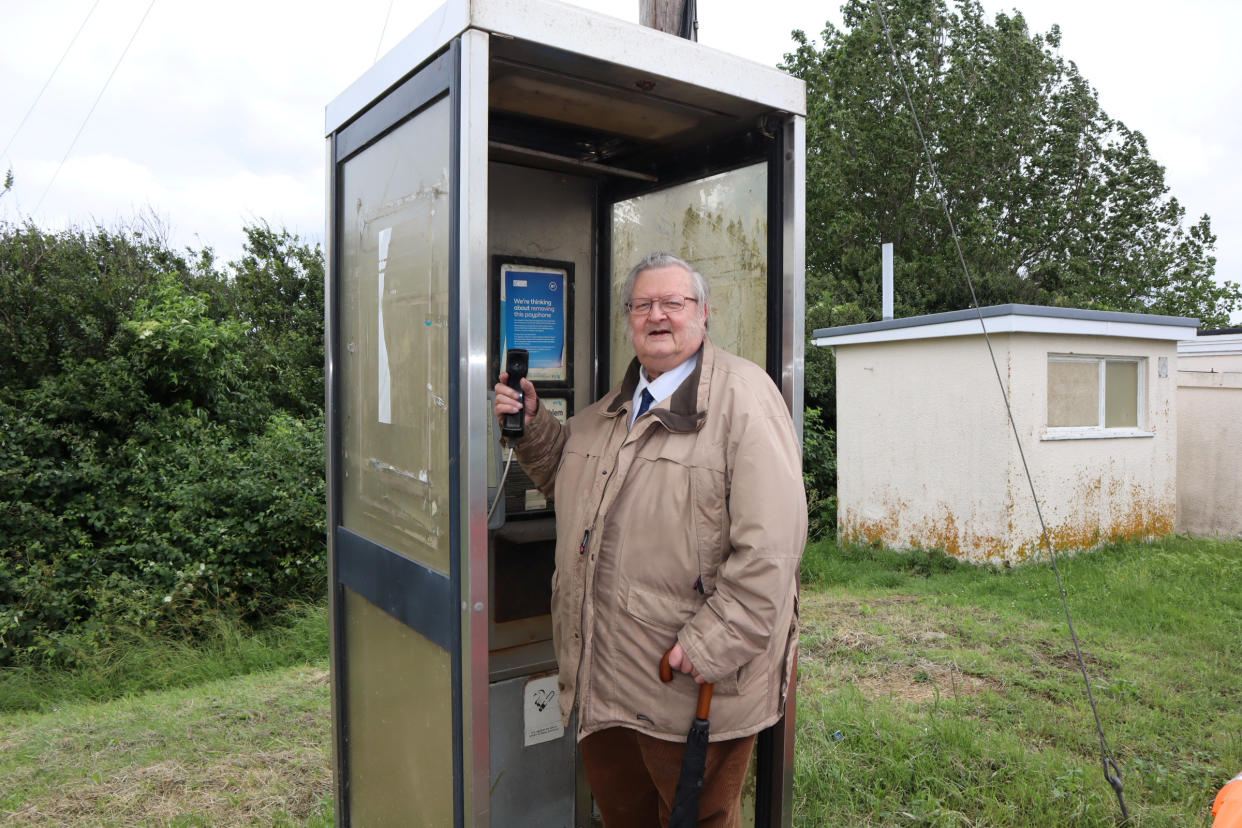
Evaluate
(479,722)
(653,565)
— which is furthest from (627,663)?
(479,722)

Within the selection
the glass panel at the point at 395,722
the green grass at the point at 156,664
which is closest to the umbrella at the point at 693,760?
the glass panel at the point at 395,722

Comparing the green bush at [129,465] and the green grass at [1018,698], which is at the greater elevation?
the green bush at [129,465]

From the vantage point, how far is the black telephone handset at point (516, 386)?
85.8 inches

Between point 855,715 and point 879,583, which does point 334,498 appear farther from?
point 879,583

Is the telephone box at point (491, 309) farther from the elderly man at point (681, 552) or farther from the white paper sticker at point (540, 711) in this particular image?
the elderly man at point (681, 552)

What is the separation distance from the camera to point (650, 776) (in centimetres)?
210

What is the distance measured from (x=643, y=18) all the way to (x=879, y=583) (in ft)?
17.2

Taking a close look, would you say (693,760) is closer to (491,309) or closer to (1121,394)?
(491,309)

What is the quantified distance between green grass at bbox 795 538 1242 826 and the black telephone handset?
1.84 m

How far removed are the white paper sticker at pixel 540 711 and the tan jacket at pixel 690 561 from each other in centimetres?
85

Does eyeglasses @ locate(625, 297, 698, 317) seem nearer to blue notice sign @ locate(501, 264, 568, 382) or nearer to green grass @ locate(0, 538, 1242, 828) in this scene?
blue notice sign @ locate(501, 264, 568, 382)

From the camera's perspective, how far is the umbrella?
184 cm

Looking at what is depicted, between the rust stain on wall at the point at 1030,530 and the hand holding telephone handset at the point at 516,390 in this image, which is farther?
the rust stain on wall at the point at 1030,530

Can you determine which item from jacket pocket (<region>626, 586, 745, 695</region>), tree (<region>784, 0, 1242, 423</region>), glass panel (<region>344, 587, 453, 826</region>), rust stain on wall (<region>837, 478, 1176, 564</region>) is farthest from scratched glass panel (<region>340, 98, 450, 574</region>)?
tree (<region>784, 0, 1242, 423</region>)
